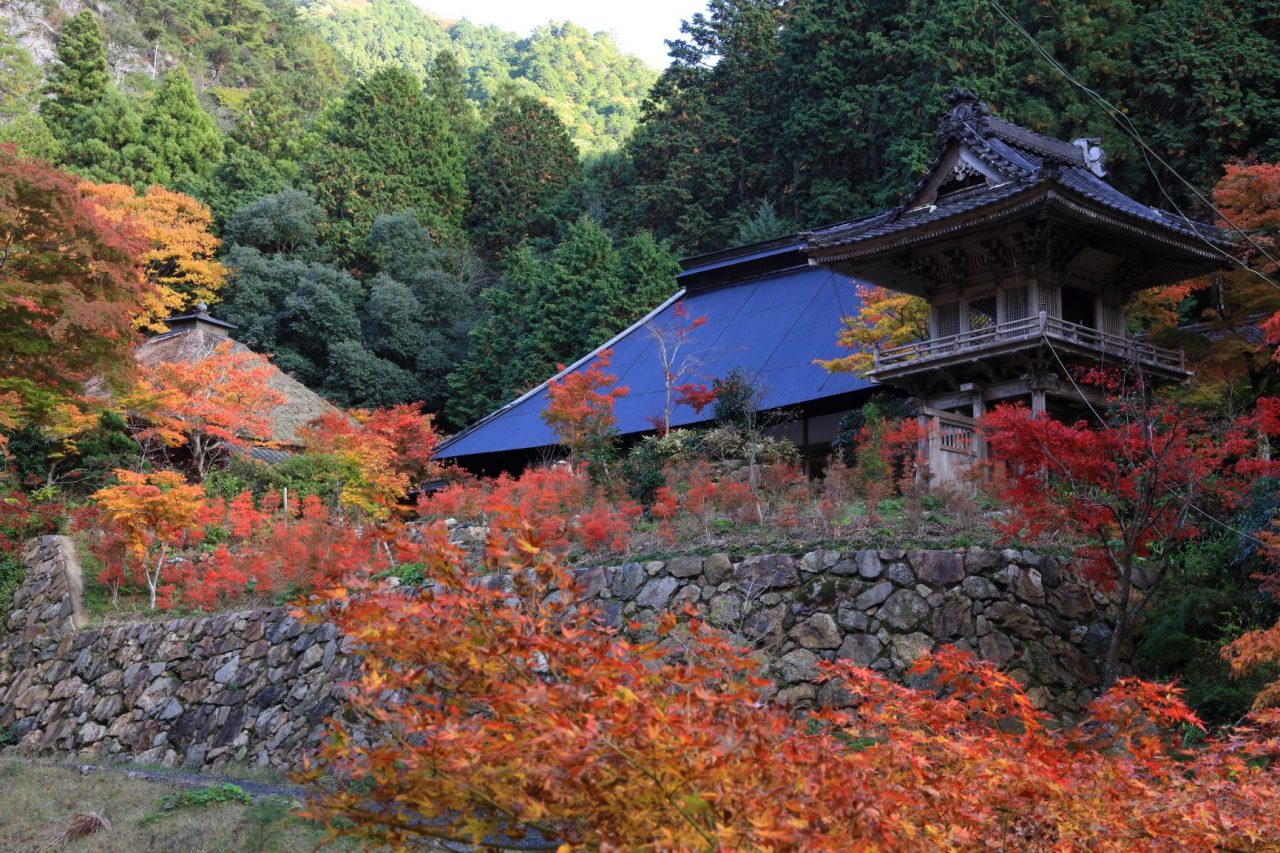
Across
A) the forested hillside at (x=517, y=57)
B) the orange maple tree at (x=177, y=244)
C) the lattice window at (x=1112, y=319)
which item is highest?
the forested hillside at (x=517, y=57)

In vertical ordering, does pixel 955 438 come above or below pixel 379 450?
below

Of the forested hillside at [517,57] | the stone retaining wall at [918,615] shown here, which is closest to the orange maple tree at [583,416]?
the stone retaining wall at [918,615]

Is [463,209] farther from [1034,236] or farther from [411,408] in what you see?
[1034,236]

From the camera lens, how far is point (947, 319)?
59.7 feet

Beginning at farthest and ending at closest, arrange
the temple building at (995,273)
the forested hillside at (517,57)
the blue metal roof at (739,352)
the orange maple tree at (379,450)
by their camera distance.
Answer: the forested hillside at (517,57)
the orange maple tree at (379,450)
the blue metal roof at (739,352)
the temple building at (995,273)

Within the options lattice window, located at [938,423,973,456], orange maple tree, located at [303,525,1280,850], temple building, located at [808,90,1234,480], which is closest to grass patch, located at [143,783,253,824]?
orange maple tree, located at [303,525,1280,850]

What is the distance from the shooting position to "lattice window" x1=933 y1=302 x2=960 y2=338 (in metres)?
18.1

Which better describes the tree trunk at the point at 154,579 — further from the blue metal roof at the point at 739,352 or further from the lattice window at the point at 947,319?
the lattice window at the point at 947,319

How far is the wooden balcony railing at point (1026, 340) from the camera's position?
634 inches

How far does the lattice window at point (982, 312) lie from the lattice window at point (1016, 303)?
0.35 meters

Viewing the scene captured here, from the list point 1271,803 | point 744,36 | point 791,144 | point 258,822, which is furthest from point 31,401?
point 744,36

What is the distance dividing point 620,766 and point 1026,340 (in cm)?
1385

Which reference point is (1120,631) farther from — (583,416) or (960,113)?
(960,113)

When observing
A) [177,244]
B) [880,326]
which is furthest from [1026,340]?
[177,244]
